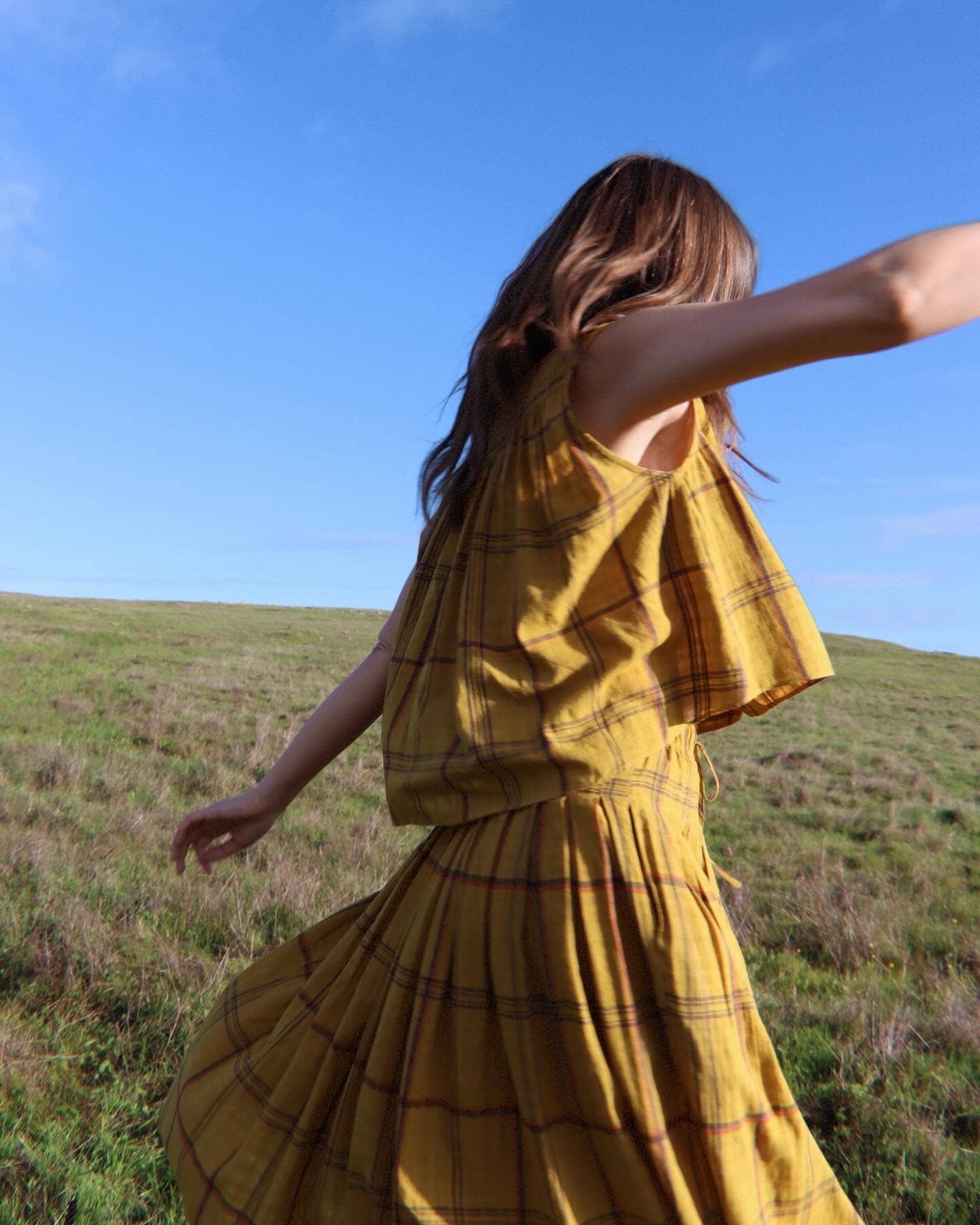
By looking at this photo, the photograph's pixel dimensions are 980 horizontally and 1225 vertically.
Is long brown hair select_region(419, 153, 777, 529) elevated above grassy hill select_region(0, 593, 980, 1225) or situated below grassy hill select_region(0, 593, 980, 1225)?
above

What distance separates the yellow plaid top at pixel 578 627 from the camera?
1412 mm

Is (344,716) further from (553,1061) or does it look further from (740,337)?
(740,337)

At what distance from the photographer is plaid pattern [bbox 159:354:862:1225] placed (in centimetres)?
134

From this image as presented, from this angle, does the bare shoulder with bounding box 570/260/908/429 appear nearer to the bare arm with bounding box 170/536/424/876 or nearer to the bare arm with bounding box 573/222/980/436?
the bare arm with bounding box 573/222/980/436

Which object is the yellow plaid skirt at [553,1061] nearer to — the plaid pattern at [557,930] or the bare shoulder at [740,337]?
the plaid pattern at [557,930]

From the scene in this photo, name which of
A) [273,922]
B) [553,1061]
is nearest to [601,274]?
[553,1061]

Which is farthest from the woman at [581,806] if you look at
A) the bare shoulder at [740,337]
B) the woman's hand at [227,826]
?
the woman's hand at [227,826]

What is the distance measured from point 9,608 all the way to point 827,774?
20.8 metres

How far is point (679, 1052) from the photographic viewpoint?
1.34 metres

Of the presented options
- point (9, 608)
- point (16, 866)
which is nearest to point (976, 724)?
point (16, 866)

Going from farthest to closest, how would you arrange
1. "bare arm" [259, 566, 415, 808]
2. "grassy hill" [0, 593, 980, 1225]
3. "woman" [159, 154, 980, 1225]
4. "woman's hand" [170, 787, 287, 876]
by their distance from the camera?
"grassy hill" [0, 593, 980, 1225], "woman's hand" [170, 787, 287, 876], "bare arm" [259, 566, 415, 808], "woman" [159, 154, 980, 1225]

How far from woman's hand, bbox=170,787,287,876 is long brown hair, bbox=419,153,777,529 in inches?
31.0

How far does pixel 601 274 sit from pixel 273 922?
361 centimetres

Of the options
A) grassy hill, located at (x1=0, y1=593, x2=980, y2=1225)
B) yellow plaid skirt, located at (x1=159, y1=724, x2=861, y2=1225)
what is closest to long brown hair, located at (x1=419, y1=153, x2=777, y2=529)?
yellow plaid skirt, located at (x1=159, y1=724, x2=861, y2=1225)
